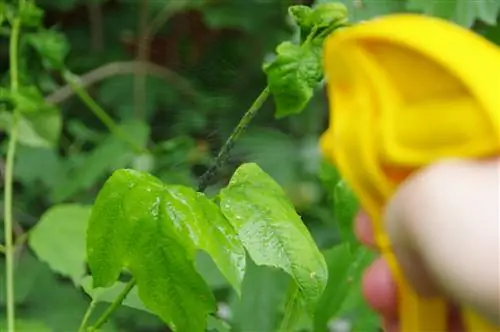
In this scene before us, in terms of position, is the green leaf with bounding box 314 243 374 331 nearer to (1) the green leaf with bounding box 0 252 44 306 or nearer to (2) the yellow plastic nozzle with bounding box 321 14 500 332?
(2) the yellow plastic nozzle with bounding box 321 14 500 332

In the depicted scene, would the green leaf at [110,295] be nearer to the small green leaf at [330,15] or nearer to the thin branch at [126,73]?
the small green leaf at [330,15]

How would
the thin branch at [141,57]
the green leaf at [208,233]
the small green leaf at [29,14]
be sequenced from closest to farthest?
1. the green leaf at [208,233]
2. the small green leaf at [29,14]
3. the thin branch at [141,57]

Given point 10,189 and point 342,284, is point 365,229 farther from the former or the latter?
point 10,189

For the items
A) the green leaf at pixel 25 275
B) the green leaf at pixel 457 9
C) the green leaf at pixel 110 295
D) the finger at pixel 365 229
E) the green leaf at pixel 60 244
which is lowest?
the green leaf at pixel 25 275

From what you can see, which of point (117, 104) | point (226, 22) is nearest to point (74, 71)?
point (117, 104)

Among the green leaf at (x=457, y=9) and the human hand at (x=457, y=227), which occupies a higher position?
the human hand at (x=457, y=227)

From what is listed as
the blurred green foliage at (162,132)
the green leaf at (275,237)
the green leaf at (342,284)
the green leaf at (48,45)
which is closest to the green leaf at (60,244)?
the blurred green foliage at (162,132)
